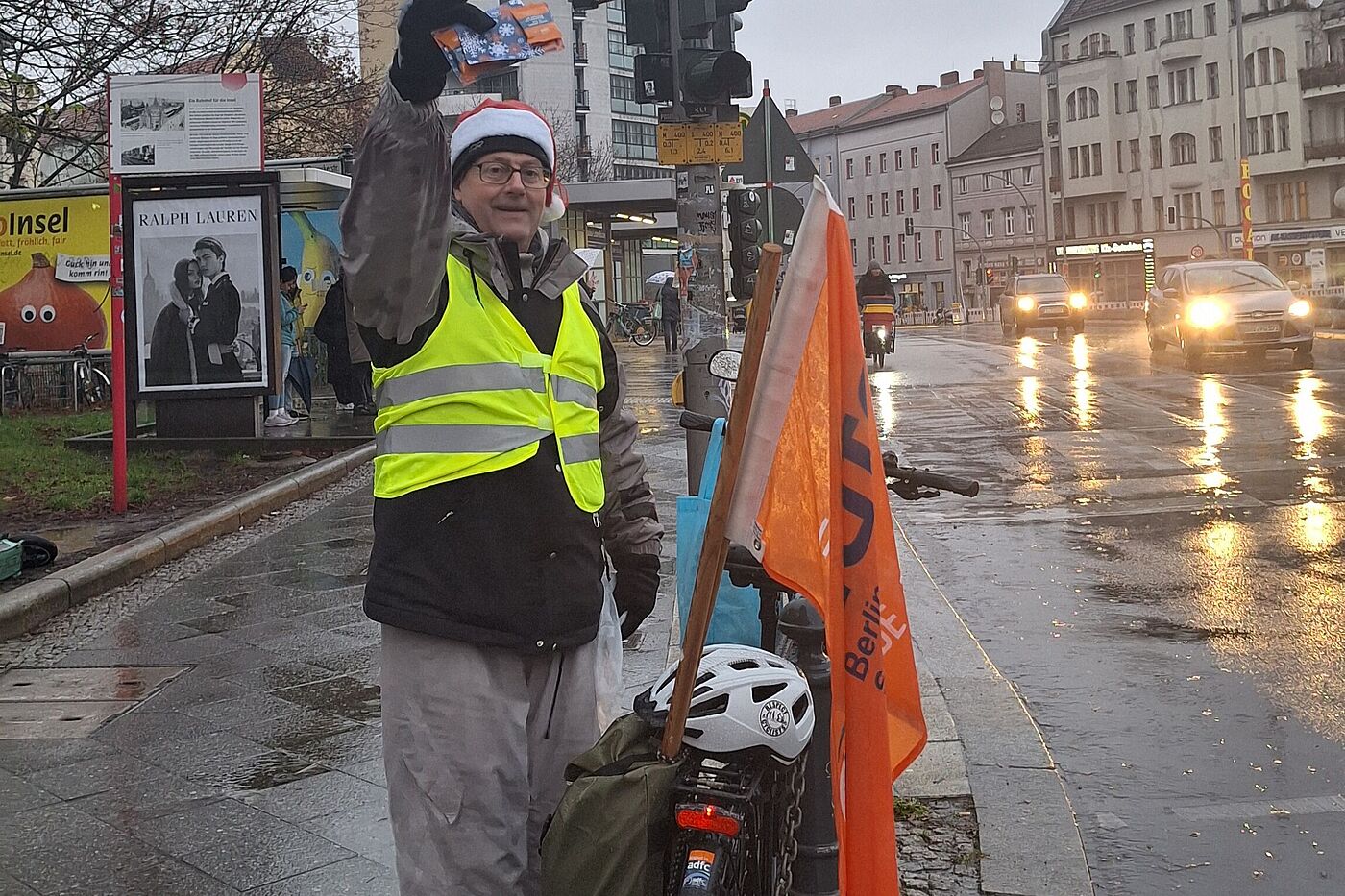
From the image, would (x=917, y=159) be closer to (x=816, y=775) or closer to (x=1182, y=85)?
(x=1182, y=85)

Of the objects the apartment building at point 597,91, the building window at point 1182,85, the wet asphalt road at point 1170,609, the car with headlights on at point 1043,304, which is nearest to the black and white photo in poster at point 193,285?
the wet asphalt road at point 1170,609

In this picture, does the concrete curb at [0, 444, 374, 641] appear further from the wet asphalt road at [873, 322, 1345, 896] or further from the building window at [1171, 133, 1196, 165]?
the building window at [1171, 133, 1196, 165]

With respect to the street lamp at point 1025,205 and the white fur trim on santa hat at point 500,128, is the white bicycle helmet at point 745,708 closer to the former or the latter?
the white fur trim on santa hat at point 500,128

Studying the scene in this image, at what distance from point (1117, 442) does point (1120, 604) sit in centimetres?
688

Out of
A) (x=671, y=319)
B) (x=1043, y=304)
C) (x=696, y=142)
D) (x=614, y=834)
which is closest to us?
(x=614, y=834)

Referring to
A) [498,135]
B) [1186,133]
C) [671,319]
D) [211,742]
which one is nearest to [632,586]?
[498,135]

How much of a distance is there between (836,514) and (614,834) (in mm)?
703

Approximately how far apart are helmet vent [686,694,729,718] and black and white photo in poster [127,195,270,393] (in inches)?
526

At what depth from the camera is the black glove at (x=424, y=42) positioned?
105 inches

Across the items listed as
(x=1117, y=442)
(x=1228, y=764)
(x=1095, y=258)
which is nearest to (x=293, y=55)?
(x=1117, y=442)

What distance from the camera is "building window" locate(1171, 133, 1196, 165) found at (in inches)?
3155

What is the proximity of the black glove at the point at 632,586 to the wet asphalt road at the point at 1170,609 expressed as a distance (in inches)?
66.9

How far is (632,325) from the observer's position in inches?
1950

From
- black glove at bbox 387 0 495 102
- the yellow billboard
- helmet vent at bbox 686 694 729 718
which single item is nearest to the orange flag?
helmet vent at bbox 686 694 729 718
